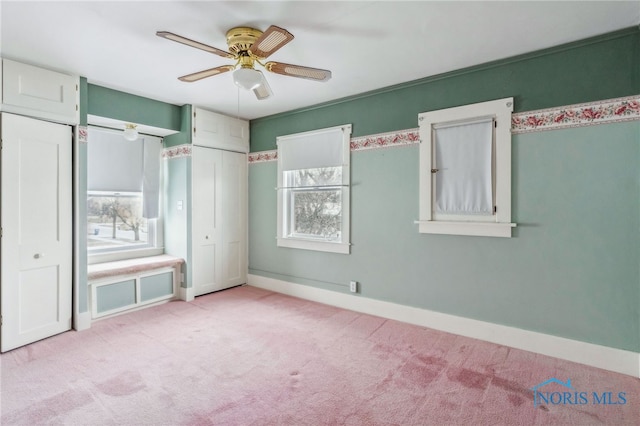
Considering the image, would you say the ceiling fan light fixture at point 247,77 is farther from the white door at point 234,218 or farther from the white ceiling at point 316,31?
the white door at point 234,218

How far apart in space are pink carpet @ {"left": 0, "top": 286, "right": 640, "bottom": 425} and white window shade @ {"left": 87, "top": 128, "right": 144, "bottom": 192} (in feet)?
5.62

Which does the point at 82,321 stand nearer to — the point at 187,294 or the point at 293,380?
the point at 187,294

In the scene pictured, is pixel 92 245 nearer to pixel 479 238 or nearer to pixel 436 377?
pixel 436 377

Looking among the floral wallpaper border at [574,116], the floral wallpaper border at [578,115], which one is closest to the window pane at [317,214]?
the floral wallpaper border at [574,116]

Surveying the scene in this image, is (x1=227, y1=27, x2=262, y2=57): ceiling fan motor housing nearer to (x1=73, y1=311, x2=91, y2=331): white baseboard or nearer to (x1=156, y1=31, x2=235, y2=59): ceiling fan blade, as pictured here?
(x1=156, y1=31, x2=235, y2=59): ceiling fan blade

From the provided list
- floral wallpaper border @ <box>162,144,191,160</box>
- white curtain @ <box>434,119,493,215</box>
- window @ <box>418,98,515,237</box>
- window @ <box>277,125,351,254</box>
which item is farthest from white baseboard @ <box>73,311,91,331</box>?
white curtain @ <box>434,119,493,215</box>

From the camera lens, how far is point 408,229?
3.52 metres

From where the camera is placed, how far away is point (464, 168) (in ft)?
10.4

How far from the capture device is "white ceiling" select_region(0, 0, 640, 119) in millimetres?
2180

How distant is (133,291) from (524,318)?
166 inches

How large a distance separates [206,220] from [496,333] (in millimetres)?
3723

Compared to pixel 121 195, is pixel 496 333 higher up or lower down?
lower down

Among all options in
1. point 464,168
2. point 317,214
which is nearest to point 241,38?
point 464,168

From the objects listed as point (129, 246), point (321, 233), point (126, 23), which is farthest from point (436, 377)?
point (129, 246)
